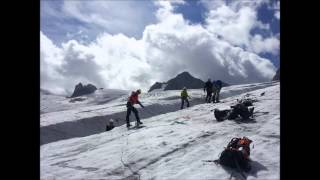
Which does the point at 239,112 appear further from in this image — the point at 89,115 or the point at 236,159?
the point at 89,115

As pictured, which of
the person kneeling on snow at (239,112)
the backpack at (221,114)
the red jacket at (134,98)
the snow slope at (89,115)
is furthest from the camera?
the snow slope at (89,115)

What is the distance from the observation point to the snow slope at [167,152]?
12.0 meters

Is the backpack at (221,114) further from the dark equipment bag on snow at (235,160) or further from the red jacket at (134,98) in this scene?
the dark equipment bag on snow at (235,160)

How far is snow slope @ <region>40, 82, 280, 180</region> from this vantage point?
12.0 m

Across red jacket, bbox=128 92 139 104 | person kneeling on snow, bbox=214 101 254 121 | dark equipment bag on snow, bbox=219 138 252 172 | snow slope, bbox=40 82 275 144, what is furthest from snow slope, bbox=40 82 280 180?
snow slope, bbox=40 82 275 144

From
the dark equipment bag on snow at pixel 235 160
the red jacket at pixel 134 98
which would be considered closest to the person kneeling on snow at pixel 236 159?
the dark equipment bag on snow at pixel 235 160

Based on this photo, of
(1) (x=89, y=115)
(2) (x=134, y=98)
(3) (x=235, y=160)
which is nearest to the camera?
(3) (x=235, y=160)

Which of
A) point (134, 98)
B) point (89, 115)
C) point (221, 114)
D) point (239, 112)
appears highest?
point (134, 98)

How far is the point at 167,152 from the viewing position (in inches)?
555

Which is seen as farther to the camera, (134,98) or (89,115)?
(89,115)

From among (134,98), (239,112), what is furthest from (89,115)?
(239,112)

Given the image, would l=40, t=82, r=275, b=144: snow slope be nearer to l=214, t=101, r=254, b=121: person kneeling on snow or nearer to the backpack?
the backpack
